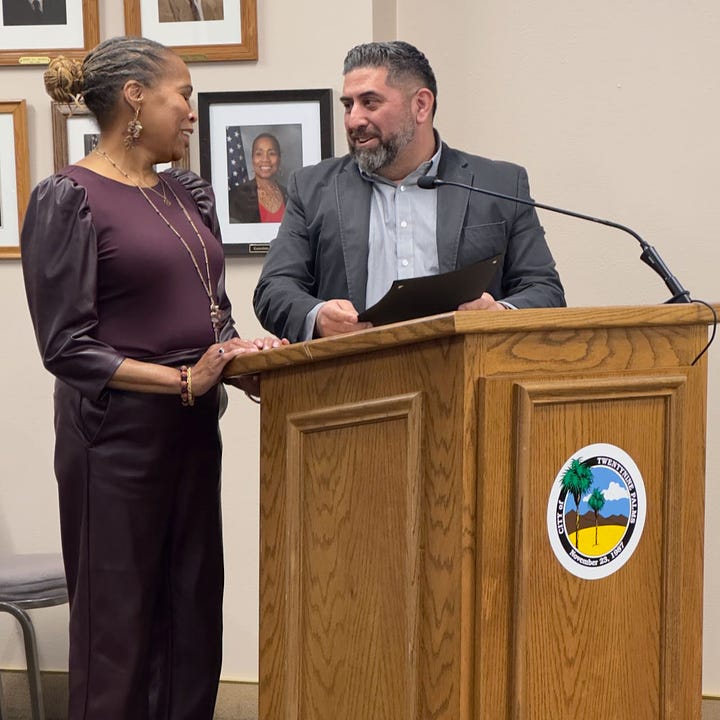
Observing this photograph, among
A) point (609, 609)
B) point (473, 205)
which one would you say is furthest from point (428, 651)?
point (473, 205)

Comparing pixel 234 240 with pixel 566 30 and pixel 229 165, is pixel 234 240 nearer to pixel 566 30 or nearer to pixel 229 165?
pixel 229 165

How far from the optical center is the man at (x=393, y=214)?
119 inches

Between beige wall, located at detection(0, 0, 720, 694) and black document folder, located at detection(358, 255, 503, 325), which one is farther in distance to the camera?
beige wall, located at detection(0, 0, 720, 694)

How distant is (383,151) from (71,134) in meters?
1.42

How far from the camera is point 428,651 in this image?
1.99 m

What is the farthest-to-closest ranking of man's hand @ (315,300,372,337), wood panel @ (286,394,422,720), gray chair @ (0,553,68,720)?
gray chair @ (0,553,68,720) → man's hand @ (315,300,372,337) → wood panel @ (286,394,422,720)

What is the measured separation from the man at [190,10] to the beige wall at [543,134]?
5.7 inches

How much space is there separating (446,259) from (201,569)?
95cm

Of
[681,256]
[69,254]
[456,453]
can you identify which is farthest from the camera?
[681,256]

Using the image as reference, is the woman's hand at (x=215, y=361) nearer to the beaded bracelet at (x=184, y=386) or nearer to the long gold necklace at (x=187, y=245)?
the beaded bracelet at (x=184, y=386)

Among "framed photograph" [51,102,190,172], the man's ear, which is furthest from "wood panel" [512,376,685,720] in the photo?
"framed photograph" [51,102,190,172]

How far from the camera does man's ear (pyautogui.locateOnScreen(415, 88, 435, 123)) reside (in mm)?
3152

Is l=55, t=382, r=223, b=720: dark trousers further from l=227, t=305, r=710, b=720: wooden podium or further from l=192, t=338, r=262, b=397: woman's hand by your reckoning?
l=227, t=305, r=710, b=720: wooden podium

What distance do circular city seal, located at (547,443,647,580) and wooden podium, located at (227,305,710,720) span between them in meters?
0.02
